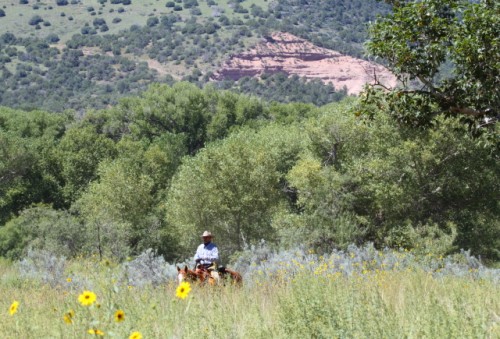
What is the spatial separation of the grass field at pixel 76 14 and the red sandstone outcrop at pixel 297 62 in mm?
19069

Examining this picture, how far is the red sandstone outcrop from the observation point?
122m

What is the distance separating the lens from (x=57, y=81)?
97.7 meters

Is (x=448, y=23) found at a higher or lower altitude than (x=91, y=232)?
higher

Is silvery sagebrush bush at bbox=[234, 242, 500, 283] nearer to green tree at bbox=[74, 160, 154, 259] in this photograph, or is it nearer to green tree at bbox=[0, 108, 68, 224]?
green tree at bbox=[74, 160, 154, 259]

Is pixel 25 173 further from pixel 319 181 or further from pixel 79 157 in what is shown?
pixel 319 181

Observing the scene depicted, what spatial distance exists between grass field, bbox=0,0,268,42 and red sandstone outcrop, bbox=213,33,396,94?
19.1 meters

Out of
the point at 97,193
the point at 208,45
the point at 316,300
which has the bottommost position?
the point at 208,45

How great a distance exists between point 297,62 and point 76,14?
188ft

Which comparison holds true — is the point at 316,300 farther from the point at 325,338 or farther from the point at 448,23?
the point at 448,23

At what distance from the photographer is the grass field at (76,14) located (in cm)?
12850

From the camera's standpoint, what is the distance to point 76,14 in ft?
467

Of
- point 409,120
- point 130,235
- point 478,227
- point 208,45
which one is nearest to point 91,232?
point 130,235

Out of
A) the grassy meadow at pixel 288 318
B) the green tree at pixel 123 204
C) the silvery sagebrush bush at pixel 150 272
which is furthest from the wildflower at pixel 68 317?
the green tree at pixel 123 204

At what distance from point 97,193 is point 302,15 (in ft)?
427
